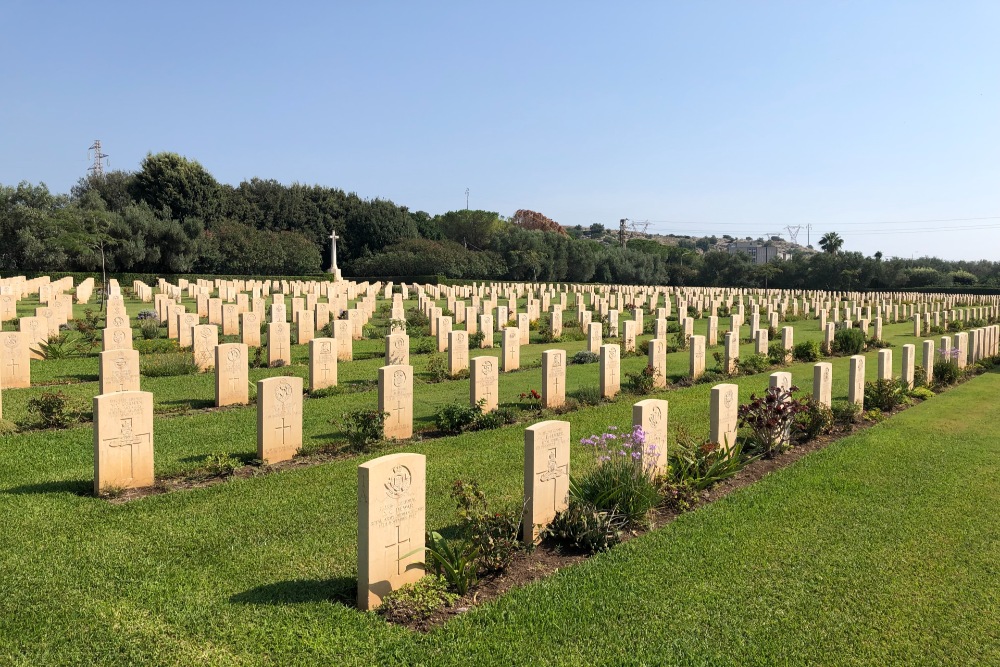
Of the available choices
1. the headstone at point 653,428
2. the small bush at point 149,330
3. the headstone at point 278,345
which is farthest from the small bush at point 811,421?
the small bush at point 149,330

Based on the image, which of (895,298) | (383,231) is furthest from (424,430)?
(383,231)

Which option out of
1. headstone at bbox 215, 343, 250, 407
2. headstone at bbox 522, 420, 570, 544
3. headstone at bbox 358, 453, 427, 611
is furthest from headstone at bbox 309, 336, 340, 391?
headstone at bbox 358, 453, 427, 611

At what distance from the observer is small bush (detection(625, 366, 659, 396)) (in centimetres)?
1303

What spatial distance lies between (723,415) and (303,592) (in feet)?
18.1

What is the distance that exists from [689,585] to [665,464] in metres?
2.43

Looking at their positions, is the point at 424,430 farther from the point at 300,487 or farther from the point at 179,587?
the point at 179,587

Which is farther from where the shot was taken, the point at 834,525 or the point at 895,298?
the point at 895,298

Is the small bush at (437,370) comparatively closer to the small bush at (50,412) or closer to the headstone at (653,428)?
the small bush at (50,412)

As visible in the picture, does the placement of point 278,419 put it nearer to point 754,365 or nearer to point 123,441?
point 123,441

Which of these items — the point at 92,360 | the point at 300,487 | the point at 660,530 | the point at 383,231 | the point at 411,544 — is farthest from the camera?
the point at 383,231

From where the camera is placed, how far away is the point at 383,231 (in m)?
66.6

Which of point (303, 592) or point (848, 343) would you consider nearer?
point (303, 592)

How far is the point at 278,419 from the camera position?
805 cm

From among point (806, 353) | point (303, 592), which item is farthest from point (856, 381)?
point (303, 592)
